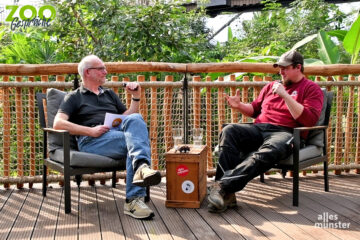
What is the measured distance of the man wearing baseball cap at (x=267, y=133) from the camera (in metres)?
2.65

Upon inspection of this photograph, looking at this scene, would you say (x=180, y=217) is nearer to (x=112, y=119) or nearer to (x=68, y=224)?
(x=68, y=224)

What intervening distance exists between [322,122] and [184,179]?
1213 mm

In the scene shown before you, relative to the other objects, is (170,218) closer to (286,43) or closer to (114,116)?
(114,116)

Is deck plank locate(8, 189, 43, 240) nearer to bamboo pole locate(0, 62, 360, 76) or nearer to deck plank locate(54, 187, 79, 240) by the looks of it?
deck plank locate(54, 187, 79, 240)

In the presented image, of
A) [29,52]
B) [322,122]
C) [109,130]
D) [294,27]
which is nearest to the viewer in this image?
[109,130]

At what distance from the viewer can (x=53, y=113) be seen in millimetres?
2992

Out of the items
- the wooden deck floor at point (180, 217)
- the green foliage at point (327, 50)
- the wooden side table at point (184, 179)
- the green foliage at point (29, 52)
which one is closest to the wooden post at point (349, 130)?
the wooden deck floor at point (180, 217)

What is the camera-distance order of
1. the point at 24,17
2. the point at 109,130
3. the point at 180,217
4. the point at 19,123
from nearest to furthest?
the point at 180,217 < the point at 109,130 < the point at 19,123 < the point at 24,17

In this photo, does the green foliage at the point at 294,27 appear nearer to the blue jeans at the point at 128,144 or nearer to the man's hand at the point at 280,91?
the man's hand at the point at 280,91

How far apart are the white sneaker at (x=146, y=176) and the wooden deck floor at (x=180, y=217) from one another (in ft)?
0.87

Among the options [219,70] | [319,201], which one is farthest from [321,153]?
[219,70]

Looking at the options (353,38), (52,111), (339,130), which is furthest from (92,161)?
(353,38)

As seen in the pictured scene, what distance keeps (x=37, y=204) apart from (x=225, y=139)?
1.42 m

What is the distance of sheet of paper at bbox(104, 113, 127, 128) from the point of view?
9.38 ft
